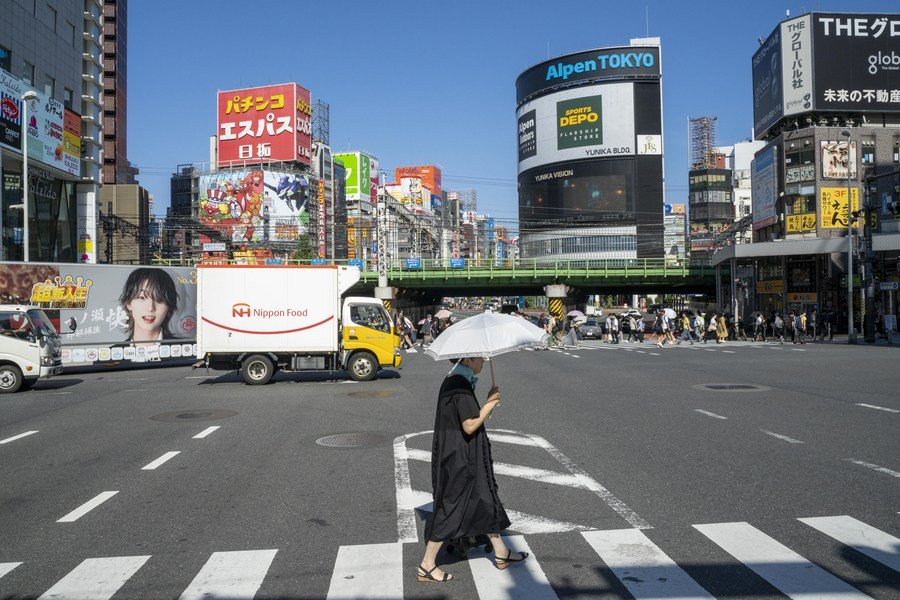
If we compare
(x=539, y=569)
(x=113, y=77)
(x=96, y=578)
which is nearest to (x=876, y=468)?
(x=539, y=569)

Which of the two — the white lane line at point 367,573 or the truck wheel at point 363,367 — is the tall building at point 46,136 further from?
the white lane line at point 367,573

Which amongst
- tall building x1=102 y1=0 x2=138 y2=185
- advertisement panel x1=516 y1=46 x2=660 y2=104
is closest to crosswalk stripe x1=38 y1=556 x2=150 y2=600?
tall building x1=102 y1=0 x2=138 y2=185

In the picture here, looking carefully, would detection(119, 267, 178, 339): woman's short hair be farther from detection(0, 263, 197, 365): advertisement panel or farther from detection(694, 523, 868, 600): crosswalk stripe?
detection(694, 523, 868, 600): crosswalk stripe

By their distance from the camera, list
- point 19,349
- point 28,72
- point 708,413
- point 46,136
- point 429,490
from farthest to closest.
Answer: point 28,72 < point 46,136 < point 19,349 < point 708,413 < point 429,490

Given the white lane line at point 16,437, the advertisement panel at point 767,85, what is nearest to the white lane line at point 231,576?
the white lane line at point 16,437

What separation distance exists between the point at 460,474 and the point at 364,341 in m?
16.2

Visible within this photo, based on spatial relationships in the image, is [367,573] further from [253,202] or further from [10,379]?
[253,202]

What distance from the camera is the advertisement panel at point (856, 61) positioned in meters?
54.9

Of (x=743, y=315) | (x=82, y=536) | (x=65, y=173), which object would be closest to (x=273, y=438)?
(x=82, y=536)

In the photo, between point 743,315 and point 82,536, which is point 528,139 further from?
point 82,536

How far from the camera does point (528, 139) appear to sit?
400 feet

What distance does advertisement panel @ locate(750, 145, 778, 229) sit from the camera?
185 feet

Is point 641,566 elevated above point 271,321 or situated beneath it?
situated beneath

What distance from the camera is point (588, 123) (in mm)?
115062
